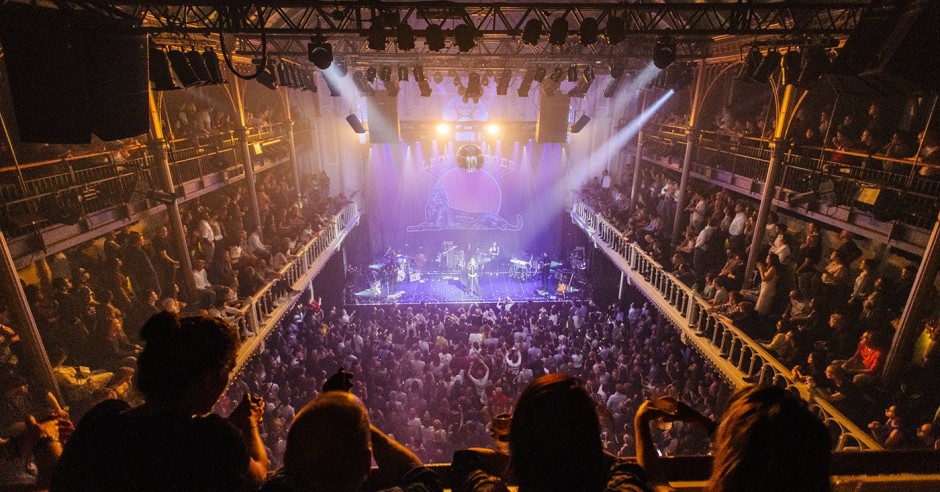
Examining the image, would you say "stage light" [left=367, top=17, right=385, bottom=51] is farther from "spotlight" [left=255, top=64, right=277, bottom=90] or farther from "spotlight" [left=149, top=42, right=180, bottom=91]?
Result: "spotlight" [left=255, top=64, right=277, bottom=90]

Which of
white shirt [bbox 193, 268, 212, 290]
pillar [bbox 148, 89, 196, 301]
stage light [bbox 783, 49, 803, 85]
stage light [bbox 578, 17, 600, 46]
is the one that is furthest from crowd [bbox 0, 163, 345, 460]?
stage light [bbox 783, 49, 803, 85]

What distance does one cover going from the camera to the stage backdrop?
24391 millimetres

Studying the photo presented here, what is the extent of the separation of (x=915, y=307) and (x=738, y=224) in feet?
15.6

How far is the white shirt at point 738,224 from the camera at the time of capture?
36.0 feet

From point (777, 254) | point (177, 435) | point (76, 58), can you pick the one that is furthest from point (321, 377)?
point (777, 254)

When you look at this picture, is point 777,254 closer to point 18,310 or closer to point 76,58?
point 76,58

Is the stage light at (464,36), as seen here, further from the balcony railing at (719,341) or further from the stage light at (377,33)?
the balcony railing at (719,341)

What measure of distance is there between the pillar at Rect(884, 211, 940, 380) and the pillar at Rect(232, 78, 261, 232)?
1448 centimetres

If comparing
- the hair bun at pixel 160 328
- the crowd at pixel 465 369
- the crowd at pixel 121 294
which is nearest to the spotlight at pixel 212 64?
the crowd at pixel 121 294

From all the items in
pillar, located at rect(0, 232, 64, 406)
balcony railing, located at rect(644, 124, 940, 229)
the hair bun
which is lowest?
pillar, located at rect(0, 232, 64, 406)

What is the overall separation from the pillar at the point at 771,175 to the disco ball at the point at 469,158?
1583cm

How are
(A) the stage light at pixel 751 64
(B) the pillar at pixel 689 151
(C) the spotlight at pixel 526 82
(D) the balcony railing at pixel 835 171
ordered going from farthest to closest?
(C) the spotlight at pixel 526 82 → (B) the pillar at pixel 689 151 → (A) the stage light at pixel 751 64 → (D) the balcony railing at pixel 835 171

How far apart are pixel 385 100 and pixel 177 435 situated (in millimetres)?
17683

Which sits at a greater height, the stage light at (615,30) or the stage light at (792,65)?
the stage light at (615,30)
